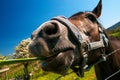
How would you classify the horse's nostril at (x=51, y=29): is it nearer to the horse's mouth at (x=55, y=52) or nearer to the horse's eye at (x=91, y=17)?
the horse's mouth at (x=55, y=52)

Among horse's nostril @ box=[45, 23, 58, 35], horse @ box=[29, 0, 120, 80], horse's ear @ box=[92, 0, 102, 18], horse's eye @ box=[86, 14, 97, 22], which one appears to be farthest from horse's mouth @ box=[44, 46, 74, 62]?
horse's ear @ box=[92, 0, 102, 18]

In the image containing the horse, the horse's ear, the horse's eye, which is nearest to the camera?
the horse

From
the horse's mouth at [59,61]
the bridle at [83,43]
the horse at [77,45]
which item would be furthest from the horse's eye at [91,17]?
the horse's mouth at [59,61]

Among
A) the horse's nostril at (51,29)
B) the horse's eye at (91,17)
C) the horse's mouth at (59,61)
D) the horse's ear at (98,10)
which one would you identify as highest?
the horse's ear at (98,10)

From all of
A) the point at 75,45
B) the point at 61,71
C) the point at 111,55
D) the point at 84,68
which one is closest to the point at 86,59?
the point at 84,68

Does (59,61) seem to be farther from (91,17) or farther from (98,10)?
(98,10)

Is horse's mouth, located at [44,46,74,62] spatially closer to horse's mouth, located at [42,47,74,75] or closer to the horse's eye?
horse's mouth, located at [42,47,74,75]

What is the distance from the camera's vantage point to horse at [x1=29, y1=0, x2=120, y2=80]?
3.26 meters

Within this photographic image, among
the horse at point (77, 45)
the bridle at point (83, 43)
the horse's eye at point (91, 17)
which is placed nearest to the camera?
the horse at point (77, 45)

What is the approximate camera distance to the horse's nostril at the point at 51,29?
10.7 feet

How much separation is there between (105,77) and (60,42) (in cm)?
195

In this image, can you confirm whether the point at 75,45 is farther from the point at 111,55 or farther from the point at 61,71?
the point at 111,55

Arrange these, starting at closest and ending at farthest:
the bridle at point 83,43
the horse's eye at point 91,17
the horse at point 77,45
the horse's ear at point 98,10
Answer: the horse at point 77,45
the bridle at point 83,43
the horse's eye at point 91,17
the horse's ear at point 98,10

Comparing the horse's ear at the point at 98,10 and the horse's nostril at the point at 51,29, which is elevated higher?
the horse's ear at the point at 98,10
